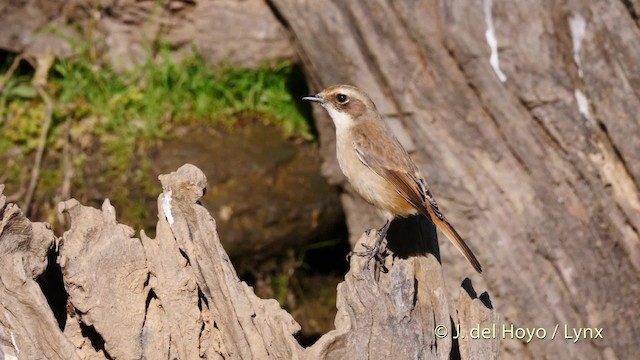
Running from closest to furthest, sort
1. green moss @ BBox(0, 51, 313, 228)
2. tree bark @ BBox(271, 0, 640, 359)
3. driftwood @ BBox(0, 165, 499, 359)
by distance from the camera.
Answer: driftwood @ BBox(0, 165, 499, 359), tree bark @ BBox(271, 0, 640, 359), green moss @ BBox(0, 51, 313, 228)

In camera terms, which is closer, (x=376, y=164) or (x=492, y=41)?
(x=376, y=164)

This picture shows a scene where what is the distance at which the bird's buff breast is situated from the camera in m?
6.11

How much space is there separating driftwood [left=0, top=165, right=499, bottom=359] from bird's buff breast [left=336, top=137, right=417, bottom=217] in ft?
4.79

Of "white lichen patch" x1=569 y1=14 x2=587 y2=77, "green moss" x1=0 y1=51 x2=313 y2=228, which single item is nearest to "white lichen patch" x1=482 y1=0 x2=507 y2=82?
"white lichen patch" x1=569 y1=14 x2=587 y2=77

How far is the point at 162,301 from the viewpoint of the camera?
4.54 metres

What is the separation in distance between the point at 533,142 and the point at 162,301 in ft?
12.2

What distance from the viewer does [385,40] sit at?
7.31 m

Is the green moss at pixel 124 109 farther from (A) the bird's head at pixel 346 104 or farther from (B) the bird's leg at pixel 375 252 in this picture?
(B) the bird's leg at pixel 375 252

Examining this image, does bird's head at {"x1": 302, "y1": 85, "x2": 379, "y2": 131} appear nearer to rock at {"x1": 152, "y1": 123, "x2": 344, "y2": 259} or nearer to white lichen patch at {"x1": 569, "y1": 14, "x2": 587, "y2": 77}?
white lichen patch at {"x1": 569, "y1": 14, "x2": 587, "y2": 77}

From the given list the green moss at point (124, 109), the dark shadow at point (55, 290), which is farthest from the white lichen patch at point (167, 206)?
the green moss at point (124, 109)

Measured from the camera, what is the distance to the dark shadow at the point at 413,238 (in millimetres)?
5426

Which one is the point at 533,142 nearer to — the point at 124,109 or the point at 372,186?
the point at 372,186

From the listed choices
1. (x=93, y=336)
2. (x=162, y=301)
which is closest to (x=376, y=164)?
(x=162, y=301)

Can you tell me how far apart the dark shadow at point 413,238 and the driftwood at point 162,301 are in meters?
0.78
